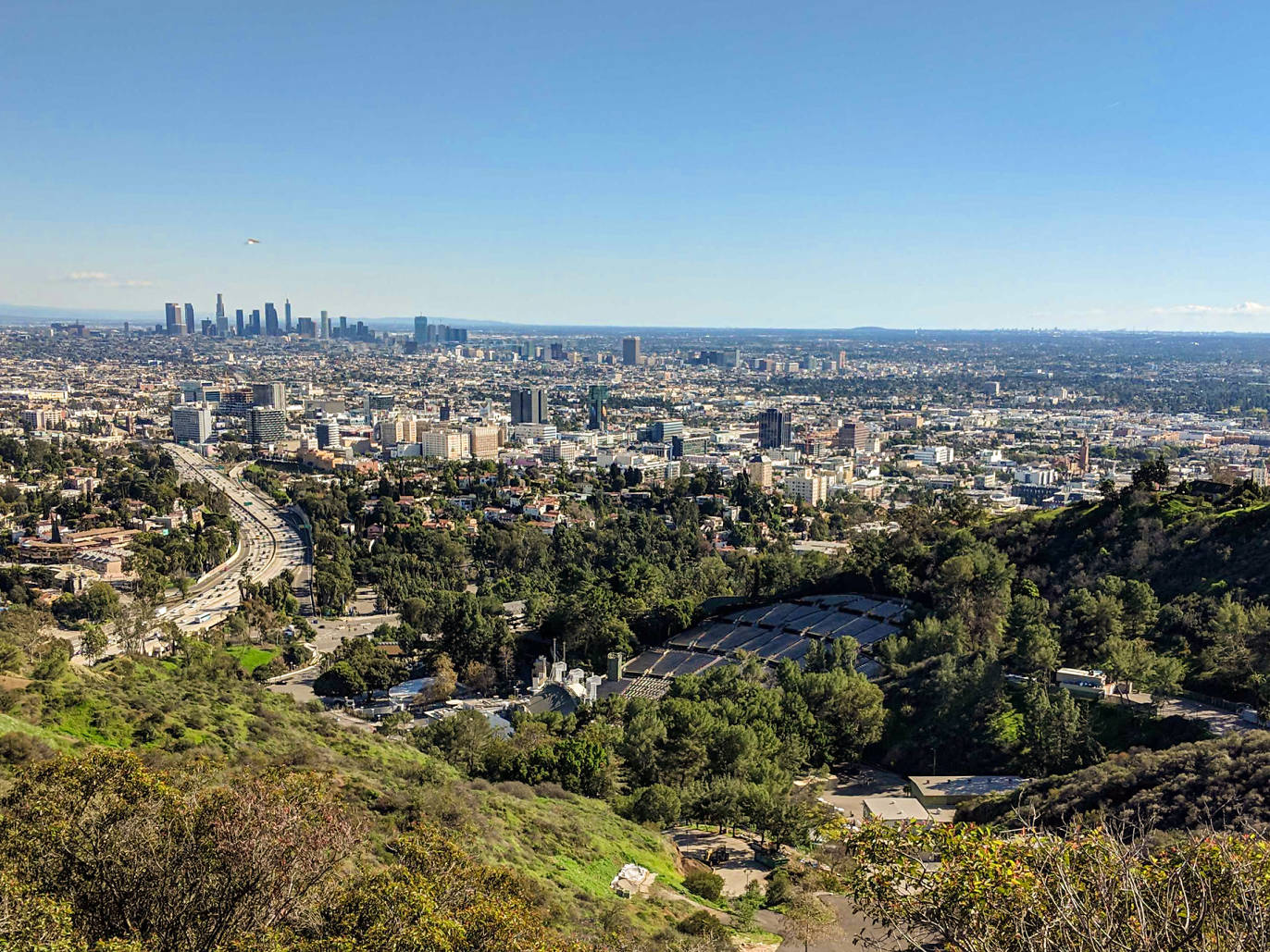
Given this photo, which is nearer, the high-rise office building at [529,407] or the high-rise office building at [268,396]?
the high-rise office building at [529,407]

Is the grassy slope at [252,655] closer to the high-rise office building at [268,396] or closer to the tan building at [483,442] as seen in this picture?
the tan building at [483,442]

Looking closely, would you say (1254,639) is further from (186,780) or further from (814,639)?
(186,780)

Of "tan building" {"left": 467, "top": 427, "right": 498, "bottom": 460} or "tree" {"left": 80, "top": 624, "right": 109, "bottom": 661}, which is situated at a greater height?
"tree" {"left": 80, "top": 624, "right": 109, "bottom": 661}

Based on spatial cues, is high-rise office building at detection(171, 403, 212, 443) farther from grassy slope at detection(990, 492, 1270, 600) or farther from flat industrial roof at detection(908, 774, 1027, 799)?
flat industrial roof at detection(908, 774, 1027, 799)

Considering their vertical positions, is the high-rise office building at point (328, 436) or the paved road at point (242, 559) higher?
the high-rise office building at point (328, 436)

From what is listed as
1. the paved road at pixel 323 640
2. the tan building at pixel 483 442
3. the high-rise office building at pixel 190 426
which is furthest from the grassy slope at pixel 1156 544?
the high-rise office building at pixel 190 426

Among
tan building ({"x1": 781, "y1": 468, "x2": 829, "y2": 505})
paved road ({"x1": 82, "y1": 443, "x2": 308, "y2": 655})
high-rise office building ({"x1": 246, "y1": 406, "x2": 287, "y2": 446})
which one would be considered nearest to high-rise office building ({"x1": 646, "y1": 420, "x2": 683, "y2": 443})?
tan building ({"x1": 781, "y1": 468, "x2": 829, "y2": 505})
